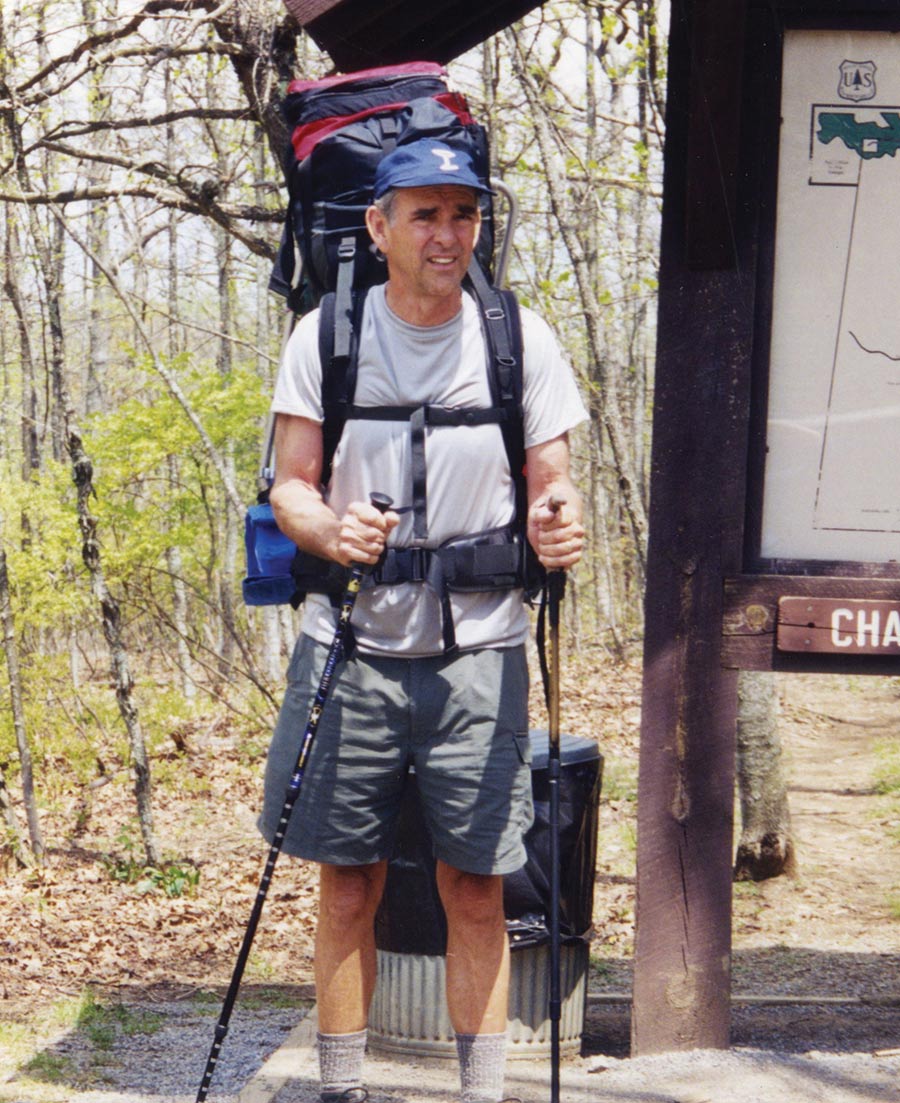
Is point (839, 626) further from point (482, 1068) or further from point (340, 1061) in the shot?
point (340, 1061)

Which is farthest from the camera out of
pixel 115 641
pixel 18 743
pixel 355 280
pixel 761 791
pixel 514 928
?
pixel 115 641

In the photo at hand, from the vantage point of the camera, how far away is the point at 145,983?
5766mm

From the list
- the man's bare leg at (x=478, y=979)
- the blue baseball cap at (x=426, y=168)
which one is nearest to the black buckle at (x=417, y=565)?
the man's bare leg at (x=478, y=979)

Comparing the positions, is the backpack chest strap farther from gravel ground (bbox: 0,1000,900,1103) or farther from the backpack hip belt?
gravel ground (bbox: 0,1000,900,1103)

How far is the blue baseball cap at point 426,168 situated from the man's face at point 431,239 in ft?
0.11

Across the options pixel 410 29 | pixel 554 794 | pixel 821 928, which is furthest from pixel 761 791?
pixel 410 29

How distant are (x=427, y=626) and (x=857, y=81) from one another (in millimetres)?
1898

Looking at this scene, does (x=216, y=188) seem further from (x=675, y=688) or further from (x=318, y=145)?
(x=675, y=688)

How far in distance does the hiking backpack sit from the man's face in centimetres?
12

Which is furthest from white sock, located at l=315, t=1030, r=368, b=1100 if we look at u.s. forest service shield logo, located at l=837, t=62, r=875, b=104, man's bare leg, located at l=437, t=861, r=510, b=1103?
u.s. forest service shield logo, located at l=837, t=62, r=875, b=104

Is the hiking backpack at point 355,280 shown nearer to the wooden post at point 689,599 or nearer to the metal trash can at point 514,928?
the wooden post at point 689,599

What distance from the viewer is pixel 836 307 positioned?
3.49m

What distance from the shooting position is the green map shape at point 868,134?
136 inches

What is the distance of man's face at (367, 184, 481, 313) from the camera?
115 inches
